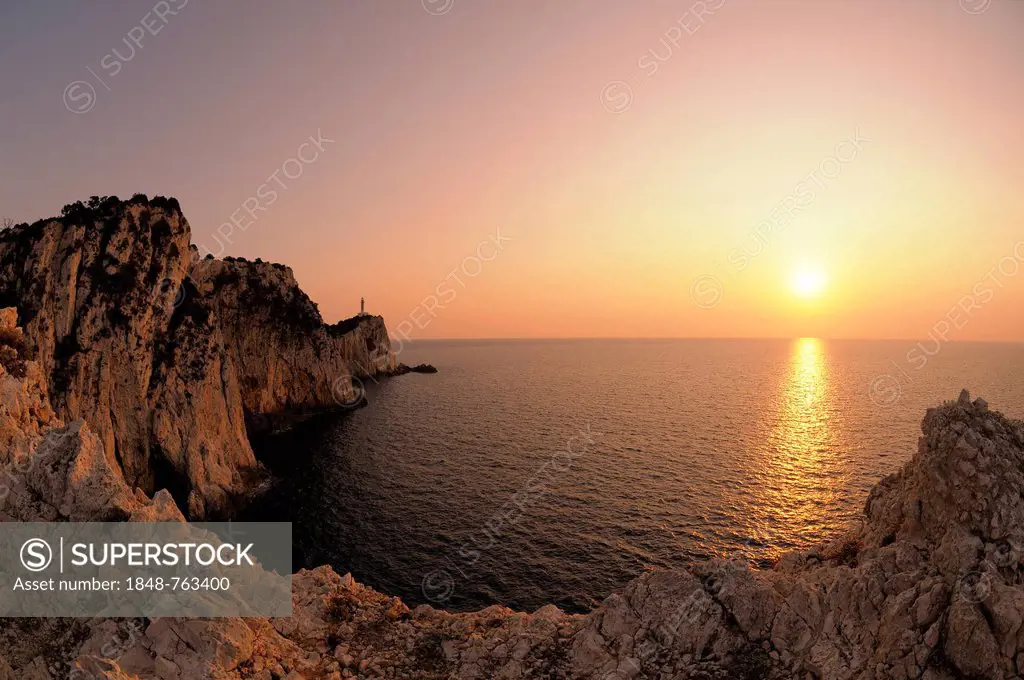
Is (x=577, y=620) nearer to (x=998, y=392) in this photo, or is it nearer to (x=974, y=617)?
(x=974, y=617)

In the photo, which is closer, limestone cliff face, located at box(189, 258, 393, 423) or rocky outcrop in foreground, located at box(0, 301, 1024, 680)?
rocky outcrop in foreground, located at box(0, 301, 1024, 680)

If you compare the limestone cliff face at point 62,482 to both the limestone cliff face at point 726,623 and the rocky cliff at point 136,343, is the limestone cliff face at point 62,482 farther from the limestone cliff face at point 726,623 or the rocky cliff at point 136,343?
the rocky cliff at point 136,343

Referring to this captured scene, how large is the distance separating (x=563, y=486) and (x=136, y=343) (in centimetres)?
4296

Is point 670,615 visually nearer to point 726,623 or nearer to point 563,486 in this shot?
point 726,623

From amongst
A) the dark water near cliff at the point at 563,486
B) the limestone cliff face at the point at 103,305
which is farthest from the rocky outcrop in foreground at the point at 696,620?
the limestone cliff face at the point at 103,305

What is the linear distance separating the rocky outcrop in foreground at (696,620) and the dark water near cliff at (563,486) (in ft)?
43.3

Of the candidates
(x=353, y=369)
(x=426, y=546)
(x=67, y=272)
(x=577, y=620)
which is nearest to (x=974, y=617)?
(x=577, y=620)

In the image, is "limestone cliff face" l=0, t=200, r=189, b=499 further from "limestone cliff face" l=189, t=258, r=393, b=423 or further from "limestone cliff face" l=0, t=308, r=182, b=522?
"limestone cliff face" l=0, t=308, r=182, b=522

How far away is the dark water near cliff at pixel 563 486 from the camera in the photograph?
34125mm

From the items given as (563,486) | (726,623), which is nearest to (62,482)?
(726,623)

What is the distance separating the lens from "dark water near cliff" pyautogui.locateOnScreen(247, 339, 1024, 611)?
112 feet

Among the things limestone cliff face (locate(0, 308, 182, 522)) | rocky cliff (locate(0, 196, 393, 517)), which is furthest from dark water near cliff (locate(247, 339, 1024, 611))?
limestone cliff face (locate(0, 308, 182, 522))

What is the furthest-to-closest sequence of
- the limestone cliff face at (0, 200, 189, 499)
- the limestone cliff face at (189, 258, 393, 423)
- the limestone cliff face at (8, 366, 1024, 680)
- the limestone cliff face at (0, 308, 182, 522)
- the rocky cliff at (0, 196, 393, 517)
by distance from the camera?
1. the limestone cliff face at (189, 258, 393, 423)
2. the rocky cliff at (0, 196, 393, 517)
3. the limestone cliff face at (0, 200, 189, 499)
4. the limestone cliff face at (0, 308, 182, 522)
5. the limestone cliff face at (8, 366, 1024, 680)

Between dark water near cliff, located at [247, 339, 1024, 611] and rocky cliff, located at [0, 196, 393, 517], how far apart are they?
26.1ft
